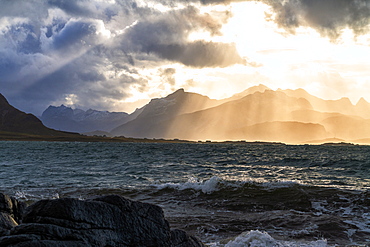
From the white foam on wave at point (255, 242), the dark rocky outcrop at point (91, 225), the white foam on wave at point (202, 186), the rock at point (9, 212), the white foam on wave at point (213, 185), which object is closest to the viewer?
the dark rocky outcrop at point (91, 225)

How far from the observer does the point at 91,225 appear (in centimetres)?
806

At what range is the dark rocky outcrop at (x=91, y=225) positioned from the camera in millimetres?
7477

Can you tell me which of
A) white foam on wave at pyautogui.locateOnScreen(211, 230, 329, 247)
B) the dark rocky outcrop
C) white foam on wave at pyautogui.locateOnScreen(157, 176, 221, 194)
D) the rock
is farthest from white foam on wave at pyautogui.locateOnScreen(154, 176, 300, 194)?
the rock

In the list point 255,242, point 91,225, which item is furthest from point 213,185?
point 91,225

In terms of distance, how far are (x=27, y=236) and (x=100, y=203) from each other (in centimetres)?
190

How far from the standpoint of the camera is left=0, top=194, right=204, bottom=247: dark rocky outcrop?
294 inches

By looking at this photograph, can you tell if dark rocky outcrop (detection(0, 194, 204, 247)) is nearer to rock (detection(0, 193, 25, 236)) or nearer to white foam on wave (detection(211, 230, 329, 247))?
rock (detection(0, 193, 25, 236))

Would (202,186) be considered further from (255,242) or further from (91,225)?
(91,225)

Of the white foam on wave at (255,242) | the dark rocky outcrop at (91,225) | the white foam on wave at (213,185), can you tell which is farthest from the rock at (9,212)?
the white foam on wave at (213,185)

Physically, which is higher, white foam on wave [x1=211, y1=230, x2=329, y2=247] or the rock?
the rock

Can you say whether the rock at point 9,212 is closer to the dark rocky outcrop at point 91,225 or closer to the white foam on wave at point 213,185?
the dark rocky outcrop at point 91,225

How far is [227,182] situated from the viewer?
1117 inches

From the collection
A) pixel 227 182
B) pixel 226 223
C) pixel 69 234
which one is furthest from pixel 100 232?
pixel 227 182

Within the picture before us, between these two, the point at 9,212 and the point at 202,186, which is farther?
the point at 202,186
